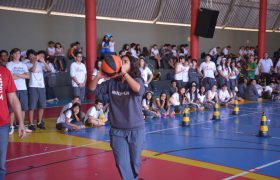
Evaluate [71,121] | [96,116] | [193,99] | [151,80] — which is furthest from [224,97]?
[71,121]

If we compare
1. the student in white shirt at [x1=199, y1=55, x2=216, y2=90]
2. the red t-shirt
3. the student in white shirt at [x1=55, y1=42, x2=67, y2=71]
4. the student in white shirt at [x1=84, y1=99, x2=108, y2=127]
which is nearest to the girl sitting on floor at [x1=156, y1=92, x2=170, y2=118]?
the student in white shirt at [x1=84, y1=99, x2=108, y2=127]

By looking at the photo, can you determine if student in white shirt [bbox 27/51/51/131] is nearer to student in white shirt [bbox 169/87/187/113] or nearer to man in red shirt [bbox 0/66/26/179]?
student in white shirt [bbox 169/87/187/113]

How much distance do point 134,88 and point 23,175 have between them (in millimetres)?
2898

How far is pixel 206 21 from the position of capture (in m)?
18.1

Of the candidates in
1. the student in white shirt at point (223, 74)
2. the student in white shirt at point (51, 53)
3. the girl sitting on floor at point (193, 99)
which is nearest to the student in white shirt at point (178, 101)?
the girl sitting on floor at point (193, 99)

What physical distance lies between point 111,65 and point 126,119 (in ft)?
2.22

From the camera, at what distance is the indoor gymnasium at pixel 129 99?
458 cm

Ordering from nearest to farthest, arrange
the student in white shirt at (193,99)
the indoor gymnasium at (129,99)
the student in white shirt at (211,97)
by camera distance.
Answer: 1. the indoor gymnasium at (129,99)
2. the student in white shirt at (193,99)
3. the student in white shirt at (211,97)

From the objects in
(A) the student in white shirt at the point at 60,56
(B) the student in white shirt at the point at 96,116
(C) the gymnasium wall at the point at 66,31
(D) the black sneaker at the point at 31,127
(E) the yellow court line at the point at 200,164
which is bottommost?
(E) the yellow court line at the point at 200,164

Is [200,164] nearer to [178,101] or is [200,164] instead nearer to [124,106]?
[124,106]

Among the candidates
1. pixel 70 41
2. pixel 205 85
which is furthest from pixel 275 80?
pixel 70 41

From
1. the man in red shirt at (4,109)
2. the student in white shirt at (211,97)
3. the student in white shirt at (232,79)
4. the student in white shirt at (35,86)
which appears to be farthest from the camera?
the student in white shirt at (232,79)

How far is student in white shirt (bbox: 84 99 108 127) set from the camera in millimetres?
10602

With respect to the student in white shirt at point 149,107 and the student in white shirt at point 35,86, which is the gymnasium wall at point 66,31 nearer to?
the student in white shirt at point 35,86
